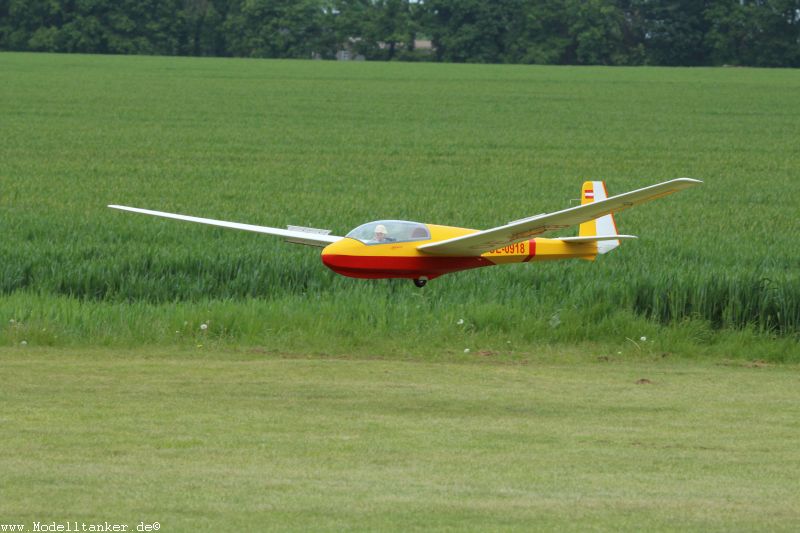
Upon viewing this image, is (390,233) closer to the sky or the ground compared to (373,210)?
closer to the sky

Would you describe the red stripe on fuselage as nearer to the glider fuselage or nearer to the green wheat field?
the glider fuselage

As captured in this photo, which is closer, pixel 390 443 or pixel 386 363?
pixel 390 443

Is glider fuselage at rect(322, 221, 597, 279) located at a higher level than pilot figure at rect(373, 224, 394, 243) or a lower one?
lower

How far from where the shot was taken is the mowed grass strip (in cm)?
744

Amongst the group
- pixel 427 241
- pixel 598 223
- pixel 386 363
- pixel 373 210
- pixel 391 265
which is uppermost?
pixel 427 241

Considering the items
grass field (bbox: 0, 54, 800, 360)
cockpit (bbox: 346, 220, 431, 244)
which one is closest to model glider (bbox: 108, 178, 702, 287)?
cockpit (bbox: 346, 220, 431, 244)

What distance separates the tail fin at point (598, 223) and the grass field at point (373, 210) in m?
2.72

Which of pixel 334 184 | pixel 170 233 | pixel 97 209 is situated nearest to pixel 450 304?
pixel 170 233

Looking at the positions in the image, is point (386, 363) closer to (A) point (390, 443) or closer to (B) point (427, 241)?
(A) point (390, 443)

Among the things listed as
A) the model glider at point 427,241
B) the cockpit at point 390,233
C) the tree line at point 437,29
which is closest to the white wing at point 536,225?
the model glider at point 427,241

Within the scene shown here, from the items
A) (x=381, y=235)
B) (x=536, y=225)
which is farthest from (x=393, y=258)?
(x=536, y=225)

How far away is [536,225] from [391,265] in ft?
3.32

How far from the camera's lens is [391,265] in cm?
818

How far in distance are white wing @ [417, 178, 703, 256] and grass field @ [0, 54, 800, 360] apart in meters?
5.47
